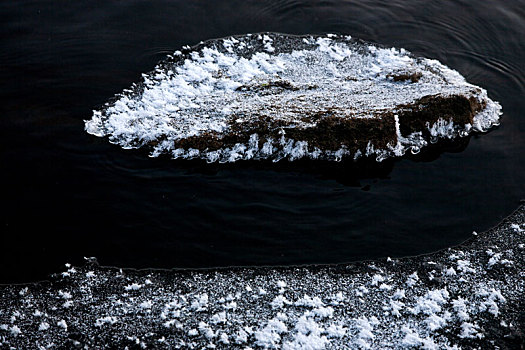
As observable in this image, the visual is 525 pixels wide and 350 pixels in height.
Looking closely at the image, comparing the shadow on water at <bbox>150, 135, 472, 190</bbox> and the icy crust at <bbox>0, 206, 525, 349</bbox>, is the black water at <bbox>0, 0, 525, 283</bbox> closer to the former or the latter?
the shadow on water at <bbox>150, 135, 472, 190</bbox>

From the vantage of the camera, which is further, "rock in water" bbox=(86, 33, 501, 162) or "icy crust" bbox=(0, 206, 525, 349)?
"rock in water" bbox=(86, 33, 501, 162)

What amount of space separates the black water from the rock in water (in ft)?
1.11

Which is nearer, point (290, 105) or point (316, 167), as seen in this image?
point (316, 167)

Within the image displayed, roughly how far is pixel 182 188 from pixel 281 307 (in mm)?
2935

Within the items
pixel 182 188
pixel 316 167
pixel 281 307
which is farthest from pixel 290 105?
pixel 281 307

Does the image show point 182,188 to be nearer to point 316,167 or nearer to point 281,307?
point 316,167

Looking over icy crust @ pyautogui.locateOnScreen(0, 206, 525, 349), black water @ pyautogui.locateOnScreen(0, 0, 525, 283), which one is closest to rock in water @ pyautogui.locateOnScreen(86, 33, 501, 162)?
black water @ pyautogui.locateOnScreen(0, 0, 525, 283)

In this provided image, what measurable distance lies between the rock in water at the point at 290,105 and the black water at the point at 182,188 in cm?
34

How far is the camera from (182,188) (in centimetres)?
888

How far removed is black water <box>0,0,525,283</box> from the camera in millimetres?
8008

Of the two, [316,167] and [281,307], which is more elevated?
[316,167]

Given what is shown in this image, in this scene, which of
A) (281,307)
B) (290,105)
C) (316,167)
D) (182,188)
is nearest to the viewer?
(281,307)

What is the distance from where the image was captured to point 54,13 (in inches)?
508

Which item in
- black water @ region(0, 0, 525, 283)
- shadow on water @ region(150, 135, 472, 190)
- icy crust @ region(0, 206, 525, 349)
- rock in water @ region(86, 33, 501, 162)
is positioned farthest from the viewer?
rock in water @ region(86, 33, 501, 162)
